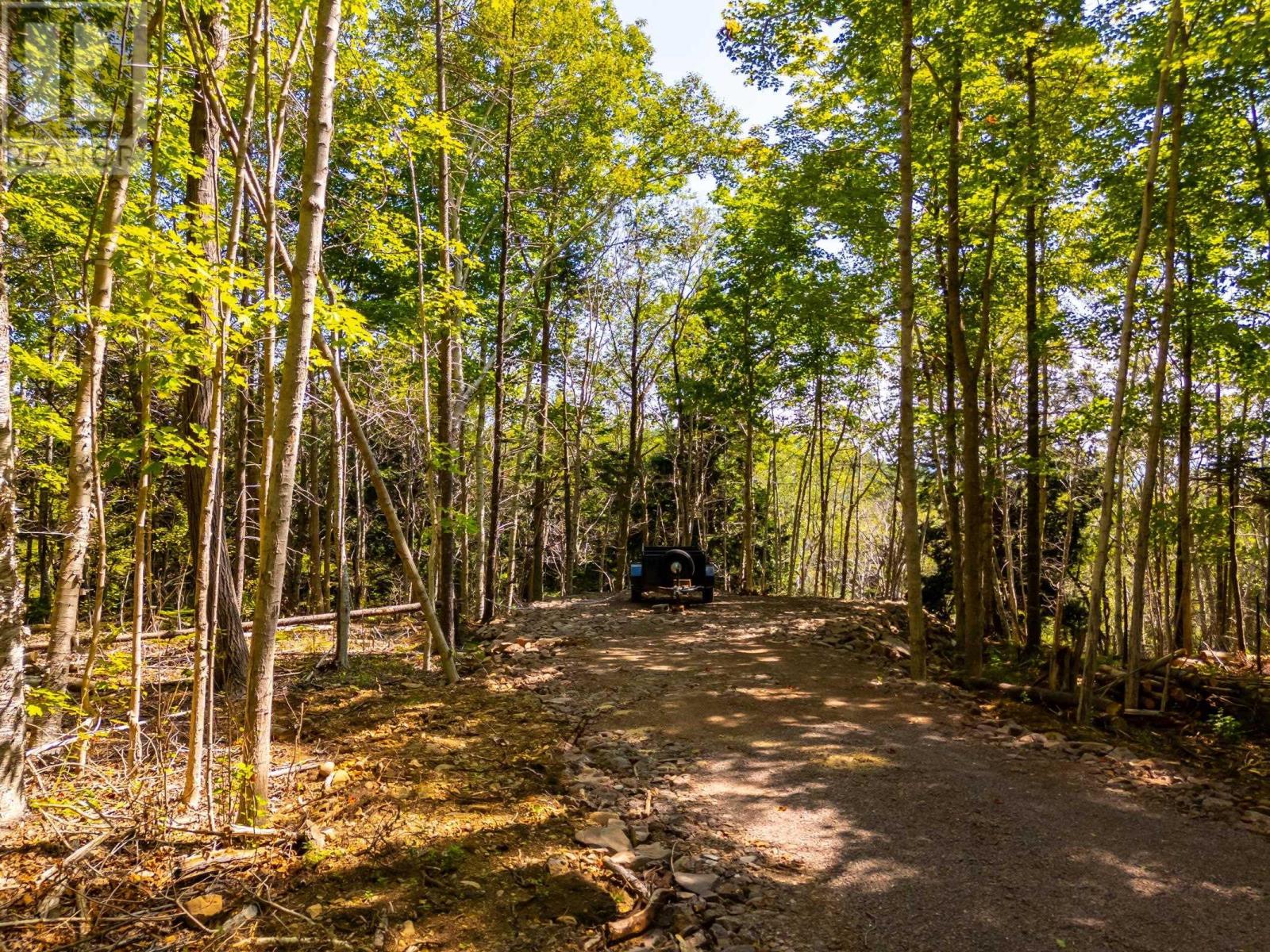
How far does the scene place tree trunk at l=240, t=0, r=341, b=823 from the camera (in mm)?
3514

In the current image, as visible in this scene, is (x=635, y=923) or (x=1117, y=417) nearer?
(x=635, y=923)

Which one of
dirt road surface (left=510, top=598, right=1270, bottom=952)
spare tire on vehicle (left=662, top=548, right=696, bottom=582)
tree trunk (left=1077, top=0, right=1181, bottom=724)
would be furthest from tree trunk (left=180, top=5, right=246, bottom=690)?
tree trunk (left=1077, top=0, right=1181, bottom=724)

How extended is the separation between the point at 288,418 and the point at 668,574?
1029 cm

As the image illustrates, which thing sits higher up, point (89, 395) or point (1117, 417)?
point (1117, 417)

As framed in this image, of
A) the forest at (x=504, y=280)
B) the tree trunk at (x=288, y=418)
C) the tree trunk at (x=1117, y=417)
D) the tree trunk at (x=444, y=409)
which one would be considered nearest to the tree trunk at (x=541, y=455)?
the forest at (x=504, y=280)

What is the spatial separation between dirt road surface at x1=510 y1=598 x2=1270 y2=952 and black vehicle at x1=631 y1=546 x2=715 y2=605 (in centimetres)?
532

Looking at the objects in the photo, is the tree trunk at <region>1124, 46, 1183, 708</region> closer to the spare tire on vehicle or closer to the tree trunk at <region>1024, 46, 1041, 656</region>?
the tree trunk at <region>1024, 46, 1041, 656</region>

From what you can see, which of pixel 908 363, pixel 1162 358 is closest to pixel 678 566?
pixel 908 363

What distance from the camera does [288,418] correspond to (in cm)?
358

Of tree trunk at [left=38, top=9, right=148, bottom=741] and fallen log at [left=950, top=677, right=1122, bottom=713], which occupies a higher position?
tree trunk at [left=38, top=9, right=148, bottom=741]

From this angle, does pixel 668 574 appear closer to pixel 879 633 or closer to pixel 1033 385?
pixel 879 633

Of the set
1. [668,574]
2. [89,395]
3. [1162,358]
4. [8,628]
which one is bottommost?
[668,574]

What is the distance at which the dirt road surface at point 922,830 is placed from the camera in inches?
127

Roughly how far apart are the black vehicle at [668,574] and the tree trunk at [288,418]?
32.3 ft
